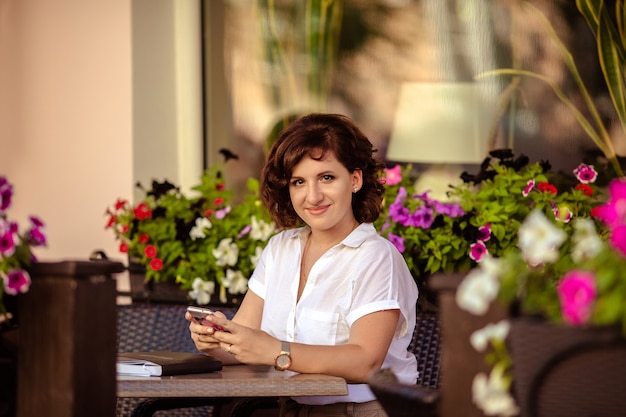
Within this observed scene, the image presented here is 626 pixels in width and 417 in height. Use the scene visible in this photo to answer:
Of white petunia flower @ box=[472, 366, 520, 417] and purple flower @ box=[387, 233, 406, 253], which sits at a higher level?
purple flower @ box=[387, 233, 406, 253]

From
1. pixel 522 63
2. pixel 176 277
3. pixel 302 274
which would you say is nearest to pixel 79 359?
pixel 302 274

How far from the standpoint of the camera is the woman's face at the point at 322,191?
3145 mm

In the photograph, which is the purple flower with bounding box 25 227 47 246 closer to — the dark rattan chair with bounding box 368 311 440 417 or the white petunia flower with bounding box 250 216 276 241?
the dark rattan chair with bounding box 368 311 440 417

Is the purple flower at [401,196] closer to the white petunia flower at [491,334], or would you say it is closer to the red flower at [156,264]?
the red flower at [156,264]

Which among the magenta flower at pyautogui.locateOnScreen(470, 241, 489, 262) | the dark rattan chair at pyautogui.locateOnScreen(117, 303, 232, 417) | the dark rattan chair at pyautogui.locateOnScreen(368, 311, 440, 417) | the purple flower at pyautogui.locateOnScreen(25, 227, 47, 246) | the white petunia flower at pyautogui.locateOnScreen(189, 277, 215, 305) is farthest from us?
the white petunia flower at pyautogui.locateOnScreen(189, 277, 215, 305)

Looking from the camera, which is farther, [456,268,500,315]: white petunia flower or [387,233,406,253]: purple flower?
[387,233,406,253]: purple flower

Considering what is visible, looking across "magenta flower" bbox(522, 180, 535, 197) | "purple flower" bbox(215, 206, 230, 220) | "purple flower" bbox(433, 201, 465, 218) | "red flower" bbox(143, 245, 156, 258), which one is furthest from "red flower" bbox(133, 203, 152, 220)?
"magenta flower" bbox(522, 180, 535, 197)

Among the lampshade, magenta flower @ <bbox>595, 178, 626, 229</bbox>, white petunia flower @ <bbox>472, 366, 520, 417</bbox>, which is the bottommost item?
white petunia flower @ <bbox>472, 366, 520, 417</bbox>

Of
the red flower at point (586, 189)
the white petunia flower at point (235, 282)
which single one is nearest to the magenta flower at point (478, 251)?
the red flower at point (586, 189)

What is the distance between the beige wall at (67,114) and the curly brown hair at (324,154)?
70.4 inches

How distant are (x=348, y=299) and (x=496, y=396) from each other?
1.49 m

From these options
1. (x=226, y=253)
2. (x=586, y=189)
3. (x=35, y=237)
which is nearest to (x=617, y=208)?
(x=35, y=237)

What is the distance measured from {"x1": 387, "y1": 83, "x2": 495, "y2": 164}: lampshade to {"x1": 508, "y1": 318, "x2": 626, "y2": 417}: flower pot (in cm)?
328

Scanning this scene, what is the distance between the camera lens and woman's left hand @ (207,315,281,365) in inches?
108
